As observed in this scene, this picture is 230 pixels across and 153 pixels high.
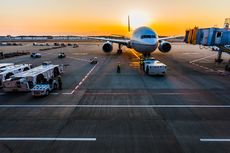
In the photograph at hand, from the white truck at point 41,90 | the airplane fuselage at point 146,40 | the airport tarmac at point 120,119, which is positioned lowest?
the airport tarmac at point 120,119

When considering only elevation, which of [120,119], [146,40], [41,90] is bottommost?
[120,119]

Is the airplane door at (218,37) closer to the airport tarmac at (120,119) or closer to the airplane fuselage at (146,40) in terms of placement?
the airplane fuselage at (146,40)

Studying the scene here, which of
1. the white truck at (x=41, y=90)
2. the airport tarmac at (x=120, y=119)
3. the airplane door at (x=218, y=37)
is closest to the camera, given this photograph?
the airport tarmac at (x=120, y=119)

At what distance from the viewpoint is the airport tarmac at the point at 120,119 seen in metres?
12.2

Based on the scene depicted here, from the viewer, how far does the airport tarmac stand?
40.1 feet

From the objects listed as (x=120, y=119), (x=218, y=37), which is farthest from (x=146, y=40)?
(x=120, y=119)

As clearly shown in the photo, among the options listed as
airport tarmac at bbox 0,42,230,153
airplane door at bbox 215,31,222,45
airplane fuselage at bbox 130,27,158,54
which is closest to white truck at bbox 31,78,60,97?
airport tarmac at bbox 0,42,230,153

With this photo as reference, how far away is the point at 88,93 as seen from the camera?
23312 millimetres

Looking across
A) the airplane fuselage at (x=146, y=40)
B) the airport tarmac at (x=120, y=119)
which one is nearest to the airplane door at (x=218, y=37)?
the airplane fuselage at (x=146, y=40)

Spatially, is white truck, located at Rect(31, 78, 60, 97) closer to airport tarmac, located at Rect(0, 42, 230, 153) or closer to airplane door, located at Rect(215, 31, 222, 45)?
airport tarmac, located at Rect(0, 42, 230, 153)

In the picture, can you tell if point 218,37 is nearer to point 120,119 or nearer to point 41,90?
point 120,119

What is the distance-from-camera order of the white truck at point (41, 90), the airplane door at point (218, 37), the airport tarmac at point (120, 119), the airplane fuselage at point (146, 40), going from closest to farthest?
the airport tarmac at point (120, 119)
the white truck at point (41, 90)
the airplane door at point (218, 37)
the airplane fuselage at point (146, 40)

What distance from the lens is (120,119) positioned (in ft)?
52.3

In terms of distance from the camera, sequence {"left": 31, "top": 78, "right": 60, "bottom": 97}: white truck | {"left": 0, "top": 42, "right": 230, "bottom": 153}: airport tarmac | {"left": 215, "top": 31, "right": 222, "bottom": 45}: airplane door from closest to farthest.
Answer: {"left": 0, "top": 42, "right": 230, "bottom": 153}: airport tarmac → {"left": 31, "top": 78, "right": 60, "bottom": 97}: white truck → {"left": 215, "top": 31, "right": 222, "bottom": 45}: airplane door
